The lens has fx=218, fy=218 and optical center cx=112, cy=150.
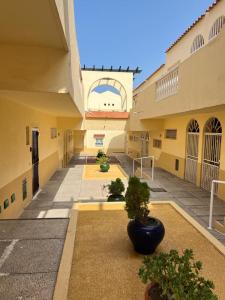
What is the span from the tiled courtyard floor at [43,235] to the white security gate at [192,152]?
1343 millimetres

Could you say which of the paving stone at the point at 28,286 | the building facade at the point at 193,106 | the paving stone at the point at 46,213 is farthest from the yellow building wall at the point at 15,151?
the building facade at the point at 193,106

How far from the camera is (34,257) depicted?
3.46 meters

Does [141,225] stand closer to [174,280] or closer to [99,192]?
[174,280]

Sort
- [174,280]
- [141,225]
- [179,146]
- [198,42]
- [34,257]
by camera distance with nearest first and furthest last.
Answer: [174,280] < [34,257] < [141,225] < [198,42] < [179,146]

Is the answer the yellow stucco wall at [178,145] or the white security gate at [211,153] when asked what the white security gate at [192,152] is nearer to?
the yellow stucco wall at [178,145]

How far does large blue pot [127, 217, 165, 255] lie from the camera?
138 inches

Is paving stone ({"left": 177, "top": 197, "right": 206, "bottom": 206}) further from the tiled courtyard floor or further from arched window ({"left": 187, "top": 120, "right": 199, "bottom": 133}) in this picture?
arched window ({"left": 187, "top": 120, "right": 199, "bottom": 133})

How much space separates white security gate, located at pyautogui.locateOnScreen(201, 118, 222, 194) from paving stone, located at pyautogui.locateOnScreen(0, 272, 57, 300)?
24.6 ft

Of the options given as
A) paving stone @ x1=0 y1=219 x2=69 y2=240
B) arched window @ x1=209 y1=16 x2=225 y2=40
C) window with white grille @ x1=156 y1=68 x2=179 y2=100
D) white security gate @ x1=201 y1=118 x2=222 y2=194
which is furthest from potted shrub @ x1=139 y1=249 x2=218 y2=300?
arched window @ x1=209 y1=16 x2=225 y2=40

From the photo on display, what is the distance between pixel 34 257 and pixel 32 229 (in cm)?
115

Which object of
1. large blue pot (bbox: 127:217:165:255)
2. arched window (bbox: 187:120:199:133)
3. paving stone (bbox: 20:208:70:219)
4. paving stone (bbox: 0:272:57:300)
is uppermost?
arched window (bbox: 187:120:199:133)

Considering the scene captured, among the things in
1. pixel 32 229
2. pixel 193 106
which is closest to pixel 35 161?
pixel 32 229

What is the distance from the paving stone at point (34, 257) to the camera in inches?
125

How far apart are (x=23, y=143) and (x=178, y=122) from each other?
830 cm
